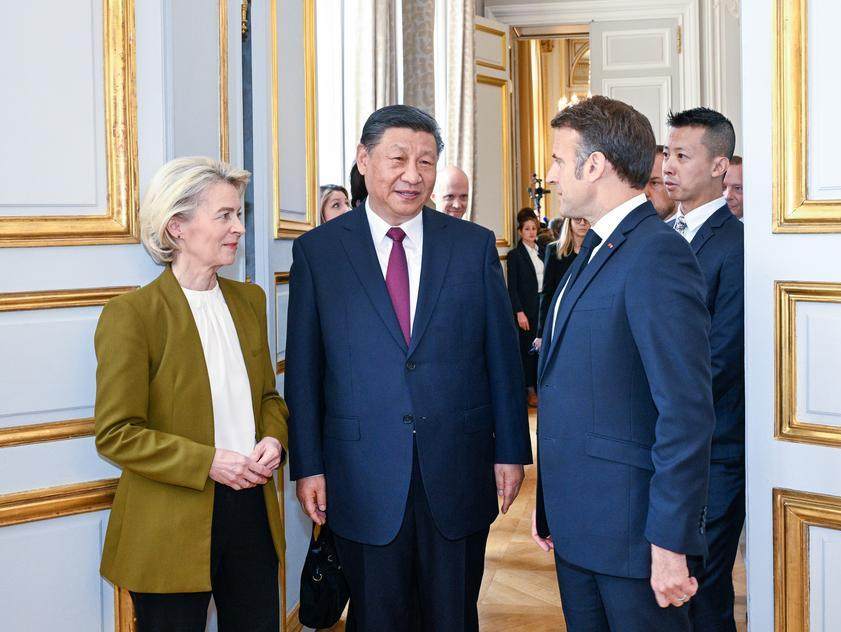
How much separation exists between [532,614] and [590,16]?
598cm

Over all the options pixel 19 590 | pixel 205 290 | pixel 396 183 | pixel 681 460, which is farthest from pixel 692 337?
pixel 19 590

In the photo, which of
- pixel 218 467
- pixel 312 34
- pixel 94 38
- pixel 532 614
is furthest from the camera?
pixel 532 614

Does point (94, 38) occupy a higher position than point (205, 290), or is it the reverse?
point (94, 38)

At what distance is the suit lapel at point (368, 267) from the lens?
6.97 feet

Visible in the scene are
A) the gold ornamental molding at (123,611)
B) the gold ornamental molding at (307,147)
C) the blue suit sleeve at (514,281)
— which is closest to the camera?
the gold ornamental molding at (123,611)

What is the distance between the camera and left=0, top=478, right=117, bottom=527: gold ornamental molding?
1.88 m

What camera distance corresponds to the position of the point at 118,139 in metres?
2.02

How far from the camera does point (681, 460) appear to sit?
1.57 m

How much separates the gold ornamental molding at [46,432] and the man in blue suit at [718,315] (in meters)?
1.62

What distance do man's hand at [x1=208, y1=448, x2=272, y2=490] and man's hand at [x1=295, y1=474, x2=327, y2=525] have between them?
0.29 metres

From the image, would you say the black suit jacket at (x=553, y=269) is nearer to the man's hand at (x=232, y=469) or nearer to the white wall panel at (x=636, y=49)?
the white wall panel at (x=636, y=49)

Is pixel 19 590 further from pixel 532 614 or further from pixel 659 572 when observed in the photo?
pixel 532 614

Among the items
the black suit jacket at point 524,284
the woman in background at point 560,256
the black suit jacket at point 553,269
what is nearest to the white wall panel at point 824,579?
the woman in background at point 560,256

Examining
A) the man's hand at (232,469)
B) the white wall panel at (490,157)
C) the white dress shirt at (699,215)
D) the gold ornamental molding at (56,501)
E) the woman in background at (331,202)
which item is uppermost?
the white wall panel at (490,157)
